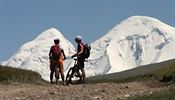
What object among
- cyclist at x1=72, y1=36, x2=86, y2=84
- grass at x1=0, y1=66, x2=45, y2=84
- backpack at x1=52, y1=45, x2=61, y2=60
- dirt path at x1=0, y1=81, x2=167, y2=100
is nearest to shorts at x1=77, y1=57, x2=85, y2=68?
cyclist at x1=72, y1=36, x2=86, y2=84

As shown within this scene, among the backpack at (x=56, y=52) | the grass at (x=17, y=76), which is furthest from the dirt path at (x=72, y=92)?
the grass at (x=17, y=76)

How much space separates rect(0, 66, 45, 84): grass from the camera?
28703 mm

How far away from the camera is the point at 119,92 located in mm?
23281

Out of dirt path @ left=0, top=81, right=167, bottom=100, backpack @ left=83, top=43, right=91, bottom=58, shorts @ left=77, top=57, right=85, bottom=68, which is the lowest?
dirt path @ left=0, top=81, right=167, bottom=100

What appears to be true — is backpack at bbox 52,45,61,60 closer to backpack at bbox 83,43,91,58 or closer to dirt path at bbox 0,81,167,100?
backpack at bbox 83,43,91,58

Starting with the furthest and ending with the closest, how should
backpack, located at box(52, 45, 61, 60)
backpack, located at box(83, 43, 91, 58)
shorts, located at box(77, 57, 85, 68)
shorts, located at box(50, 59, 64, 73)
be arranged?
shorts, located at box(50, 59, 64, 73) < backpack, located at box(52, 45, 61, 60) < shorts, located at box(77, 57, 85, 68) < backpack, located at box(83, 43, 91, 58)

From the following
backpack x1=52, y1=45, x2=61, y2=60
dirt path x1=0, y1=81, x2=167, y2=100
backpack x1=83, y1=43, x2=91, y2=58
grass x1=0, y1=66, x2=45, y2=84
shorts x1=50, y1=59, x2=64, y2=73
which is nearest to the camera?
dirt path x1=0, y1=81, x2=167, y2=100

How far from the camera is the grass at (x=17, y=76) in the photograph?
94.2 feet

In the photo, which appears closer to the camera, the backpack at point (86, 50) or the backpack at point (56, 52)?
the backpack at point (86, 50)

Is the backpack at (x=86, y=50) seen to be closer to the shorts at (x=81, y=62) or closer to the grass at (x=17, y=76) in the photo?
the shorts at (x=81, y=62)

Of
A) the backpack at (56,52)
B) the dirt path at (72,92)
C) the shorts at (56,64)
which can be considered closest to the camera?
the dirt path at (72,92)

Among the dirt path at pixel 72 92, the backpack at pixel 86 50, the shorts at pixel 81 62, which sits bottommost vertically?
the dirt path at pixel 72 92

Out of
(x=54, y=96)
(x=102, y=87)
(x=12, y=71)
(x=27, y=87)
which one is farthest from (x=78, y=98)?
(x=12, y=71)

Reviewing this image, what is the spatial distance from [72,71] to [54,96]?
5766mm
